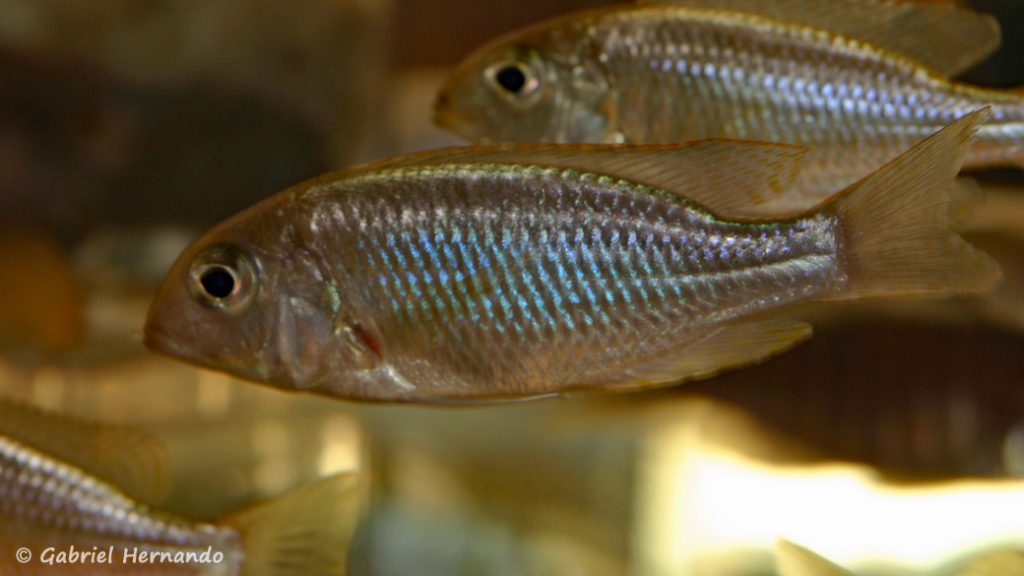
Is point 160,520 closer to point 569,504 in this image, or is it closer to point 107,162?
point 569,504

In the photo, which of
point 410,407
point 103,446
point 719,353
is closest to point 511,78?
point 719,353

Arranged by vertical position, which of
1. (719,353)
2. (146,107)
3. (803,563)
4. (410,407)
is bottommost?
(803,563)

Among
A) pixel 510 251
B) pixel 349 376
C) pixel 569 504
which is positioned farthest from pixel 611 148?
pixel 569 504

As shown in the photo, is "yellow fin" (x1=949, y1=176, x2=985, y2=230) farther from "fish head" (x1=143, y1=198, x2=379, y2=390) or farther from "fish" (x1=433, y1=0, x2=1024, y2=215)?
"fish head" (x1=143, y1=198, x2=379, y2=390)

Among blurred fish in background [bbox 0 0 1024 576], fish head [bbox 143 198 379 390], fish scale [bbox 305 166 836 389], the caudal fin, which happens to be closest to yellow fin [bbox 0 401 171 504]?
blurred fish in background [bbox 0 0 1024 576]

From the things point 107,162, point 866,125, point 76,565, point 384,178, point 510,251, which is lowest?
point 76,565

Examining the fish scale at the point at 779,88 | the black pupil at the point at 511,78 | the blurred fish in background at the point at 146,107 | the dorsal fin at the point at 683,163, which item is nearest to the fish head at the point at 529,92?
the black pupil at the point at 511,78

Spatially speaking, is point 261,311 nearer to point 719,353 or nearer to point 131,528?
point 131,528

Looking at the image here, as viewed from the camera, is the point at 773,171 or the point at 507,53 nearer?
the point at 773,171
